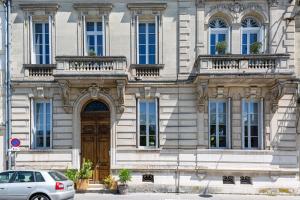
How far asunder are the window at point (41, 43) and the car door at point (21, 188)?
634 centimetres

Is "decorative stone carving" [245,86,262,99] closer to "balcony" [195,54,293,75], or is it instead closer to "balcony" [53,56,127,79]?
"balcony" [195,54,293,75]

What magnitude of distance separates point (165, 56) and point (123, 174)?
5.88m

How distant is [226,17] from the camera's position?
15.6 metres

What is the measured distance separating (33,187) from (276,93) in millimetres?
10915

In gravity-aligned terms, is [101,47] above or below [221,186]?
above

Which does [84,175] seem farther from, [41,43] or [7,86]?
[41,43]

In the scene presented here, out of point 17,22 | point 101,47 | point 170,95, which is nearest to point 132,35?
point 101,47

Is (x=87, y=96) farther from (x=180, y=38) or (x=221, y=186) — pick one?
(x=221, y=186)

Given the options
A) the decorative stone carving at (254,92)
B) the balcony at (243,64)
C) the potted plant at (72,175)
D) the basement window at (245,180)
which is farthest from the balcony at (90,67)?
the basement window at (245,180)

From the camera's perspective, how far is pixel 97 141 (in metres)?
15.7

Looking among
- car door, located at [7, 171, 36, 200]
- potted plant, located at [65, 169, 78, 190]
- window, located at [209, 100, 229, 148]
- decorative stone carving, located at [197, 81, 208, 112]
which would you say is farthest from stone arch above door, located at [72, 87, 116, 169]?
window, located at [209, 100, 229, 148]

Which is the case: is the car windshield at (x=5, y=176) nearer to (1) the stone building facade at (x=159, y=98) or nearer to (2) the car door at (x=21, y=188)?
(2) the car door at (x=21, y=188)

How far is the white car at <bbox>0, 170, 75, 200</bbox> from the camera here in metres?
11.3

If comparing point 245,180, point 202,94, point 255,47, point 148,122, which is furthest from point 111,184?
point 255,47
